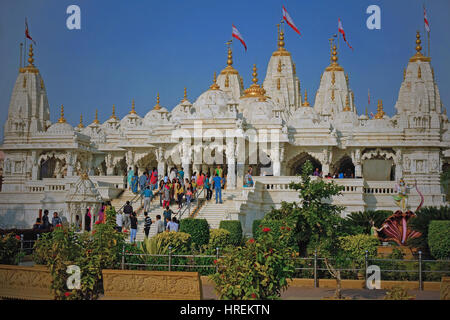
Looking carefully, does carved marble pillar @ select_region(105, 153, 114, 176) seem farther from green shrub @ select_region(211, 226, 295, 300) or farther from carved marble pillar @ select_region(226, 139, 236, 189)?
green shrub @ select_region(211, 226, 295, 300)

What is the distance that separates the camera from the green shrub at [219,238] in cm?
1856

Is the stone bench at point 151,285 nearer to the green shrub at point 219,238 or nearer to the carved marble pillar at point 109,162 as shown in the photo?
the green shrub at point 219,238

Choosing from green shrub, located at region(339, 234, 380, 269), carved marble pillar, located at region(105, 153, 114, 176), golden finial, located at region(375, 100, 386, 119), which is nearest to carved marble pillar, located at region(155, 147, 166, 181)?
carved marble pillar, located at region(105, 153, 114, 176)

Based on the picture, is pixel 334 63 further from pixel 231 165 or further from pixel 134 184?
pixel 134 184

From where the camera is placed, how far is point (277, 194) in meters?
26.6

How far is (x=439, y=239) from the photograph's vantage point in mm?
16484

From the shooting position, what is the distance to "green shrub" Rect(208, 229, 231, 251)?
18.6m

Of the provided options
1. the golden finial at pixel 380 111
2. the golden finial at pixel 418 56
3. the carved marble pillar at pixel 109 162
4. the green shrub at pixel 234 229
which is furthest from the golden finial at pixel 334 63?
the green shrub at pixel 234 229

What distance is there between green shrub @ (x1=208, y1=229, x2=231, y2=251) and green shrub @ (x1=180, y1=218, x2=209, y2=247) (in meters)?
0.24

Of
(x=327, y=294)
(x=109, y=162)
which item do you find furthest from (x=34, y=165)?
(x=327, y=294)

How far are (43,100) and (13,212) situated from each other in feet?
34.8

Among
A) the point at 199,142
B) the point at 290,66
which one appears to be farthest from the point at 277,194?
the point at 290,66

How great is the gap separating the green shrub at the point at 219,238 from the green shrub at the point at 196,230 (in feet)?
0.80

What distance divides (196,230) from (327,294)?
6009mm
